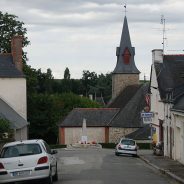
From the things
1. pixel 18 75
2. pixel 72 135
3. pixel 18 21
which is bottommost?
pixel 72 135

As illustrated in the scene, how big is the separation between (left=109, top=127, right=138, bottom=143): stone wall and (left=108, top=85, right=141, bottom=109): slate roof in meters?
11.9

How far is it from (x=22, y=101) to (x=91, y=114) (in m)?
25.8

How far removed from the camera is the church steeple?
104000mm

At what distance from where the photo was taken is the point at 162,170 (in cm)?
2802

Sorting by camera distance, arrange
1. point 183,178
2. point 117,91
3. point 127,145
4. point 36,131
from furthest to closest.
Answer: point 117,91
point 36,131
point 127,145
point 183,178

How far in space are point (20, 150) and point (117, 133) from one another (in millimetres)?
58370

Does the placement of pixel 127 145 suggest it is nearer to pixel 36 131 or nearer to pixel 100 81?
pixel 36 131

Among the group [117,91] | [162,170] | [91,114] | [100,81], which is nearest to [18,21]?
[91,114]

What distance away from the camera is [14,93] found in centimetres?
5600

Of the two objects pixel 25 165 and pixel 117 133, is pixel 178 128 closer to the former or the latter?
pixel 25 165

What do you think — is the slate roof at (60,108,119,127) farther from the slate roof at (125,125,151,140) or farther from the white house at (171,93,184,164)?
the white house at (171,93,184,164)

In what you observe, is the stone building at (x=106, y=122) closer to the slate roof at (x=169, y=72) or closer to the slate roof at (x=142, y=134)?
the slate roof at (x=142, y=134)

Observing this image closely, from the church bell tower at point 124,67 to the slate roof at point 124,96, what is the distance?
523 cm

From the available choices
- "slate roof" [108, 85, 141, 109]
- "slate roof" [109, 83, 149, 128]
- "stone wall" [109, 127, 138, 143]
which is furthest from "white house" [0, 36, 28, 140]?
"slate roof" [108, 85, 141, 109]
